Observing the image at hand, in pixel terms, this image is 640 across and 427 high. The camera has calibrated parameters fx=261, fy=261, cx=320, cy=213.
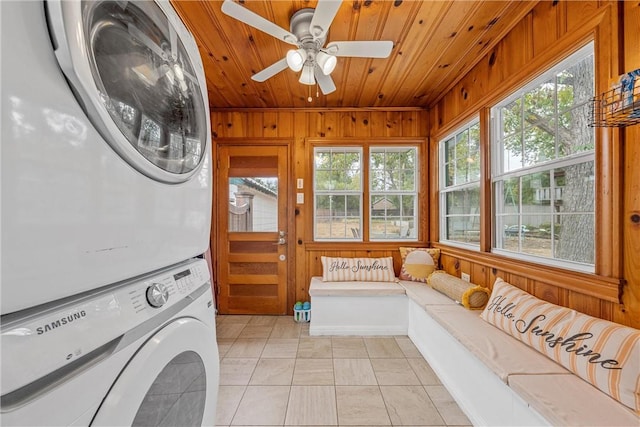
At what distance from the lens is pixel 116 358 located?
54 cm

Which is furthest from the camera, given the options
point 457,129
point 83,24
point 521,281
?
point 457,129

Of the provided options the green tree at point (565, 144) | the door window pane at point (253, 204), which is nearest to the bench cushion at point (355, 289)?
the door window pane at point (253, 204)

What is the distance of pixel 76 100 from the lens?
1.57 feet

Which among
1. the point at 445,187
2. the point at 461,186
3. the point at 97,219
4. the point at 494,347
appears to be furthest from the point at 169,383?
the point at 445,187

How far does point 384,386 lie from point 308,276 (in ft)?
4.97

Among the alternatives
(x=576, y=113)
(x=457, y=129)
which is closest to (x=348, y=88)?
(x=457, y=129)

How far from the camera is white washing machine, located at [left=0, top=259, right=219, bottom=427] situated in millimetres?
403

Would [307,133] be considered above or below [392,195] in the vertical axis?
above

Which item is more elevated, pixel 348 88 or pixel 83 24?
pixel 348 88

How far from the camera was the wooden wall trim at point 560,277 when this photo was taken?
4.14 ft

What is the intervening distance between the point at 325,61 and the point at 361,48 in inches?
9.7

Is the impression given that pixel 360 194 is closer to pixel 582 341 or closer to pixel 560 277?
Answer: pixel 560 277

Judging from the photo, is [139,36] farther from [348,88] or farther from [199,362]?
[348,88]

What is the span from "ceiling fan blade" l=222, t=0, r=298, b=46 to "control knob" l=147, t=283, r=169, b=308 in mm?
1356
